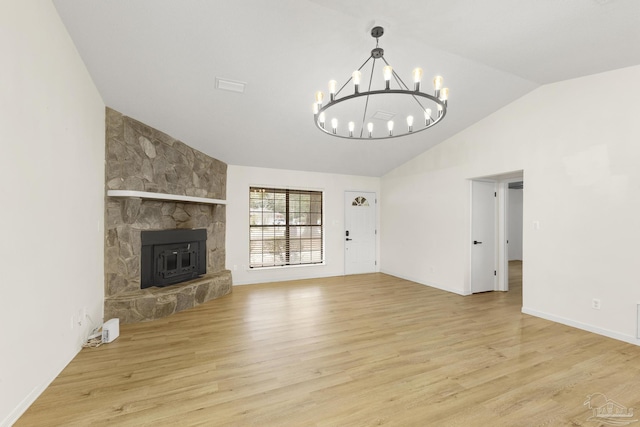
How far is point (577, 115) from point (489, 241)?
2452 mm

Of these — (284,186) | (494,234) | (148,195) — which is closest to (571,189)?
(494,234)

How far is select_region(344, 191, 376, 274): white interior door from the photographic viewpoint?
6.70 meters

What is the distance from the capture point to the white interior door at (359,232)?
6695 millimetres

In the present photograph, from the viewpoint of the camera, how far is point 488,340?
10.1 ft

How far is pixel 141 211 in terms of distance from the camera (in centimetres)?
382

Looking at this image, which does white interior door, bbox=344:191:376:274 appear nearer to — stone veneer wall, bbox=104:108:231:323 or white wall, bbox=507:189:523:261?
stone veneer wall, bbox=104:108:231:323

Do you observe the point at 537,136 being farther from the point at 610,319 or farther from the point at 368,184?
the point at 368,184

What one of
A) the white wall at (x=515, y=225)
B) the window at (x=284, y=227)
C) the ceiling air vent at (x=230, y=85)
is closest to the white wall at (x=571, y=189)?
the window at (x=284, y=227)

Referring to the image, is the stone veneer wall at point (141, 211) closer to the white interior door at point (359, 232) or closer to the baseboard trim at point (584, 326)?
the white interior door at point (359, 232)

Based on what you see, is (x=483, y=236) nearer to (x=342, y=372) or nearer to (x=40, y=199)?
(x=342, y=372)

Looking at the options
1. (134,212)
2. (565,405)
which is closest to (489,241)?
(565,405)

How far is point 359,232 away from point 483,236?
2666mm

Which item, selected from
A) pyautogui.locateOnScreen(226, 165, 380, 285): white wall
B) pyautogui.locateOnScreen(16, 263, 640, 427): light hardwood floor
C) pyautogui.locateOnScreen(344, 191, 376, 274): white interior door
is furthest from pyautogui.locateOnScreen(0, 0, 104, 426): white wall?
pyautogui.locateOnScreen(344, 191, 376, 274): white interior door

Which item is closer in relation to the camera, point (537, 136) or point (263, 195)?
point (537, 136)
